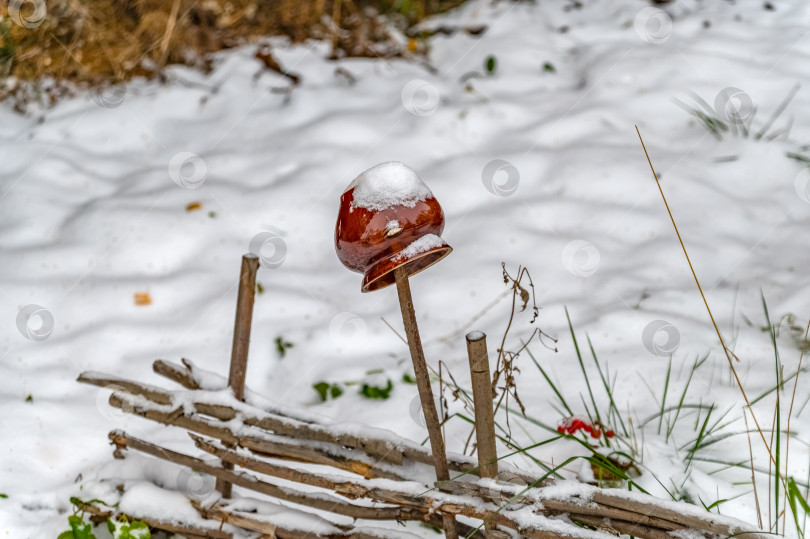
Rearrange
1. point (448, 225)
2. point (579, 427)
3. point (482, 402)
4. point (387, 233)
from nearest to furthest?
point (387, 233), point (482, 402), point (579, 427), point (448, 225)

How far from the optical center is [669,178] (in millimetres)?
3338

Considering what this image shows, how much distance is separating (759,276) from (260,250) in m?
2.02

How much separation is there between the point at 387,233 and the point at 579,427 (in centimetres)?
82

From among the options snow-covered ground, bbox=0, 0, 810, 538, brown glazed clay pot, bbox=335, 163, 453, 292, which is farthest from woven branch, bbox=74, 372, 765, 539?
brown glazed clay pot, bbox=335, 163, 453, 292

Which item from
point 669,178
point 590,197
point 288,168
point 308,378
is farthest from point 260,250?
point 669,178

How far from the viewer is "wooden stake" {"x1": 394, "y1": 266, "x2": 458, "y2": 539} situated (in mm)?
1494

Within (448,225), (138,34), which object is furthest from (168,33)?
(448,225)

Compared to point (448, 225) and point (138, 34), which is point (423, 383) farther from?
point (138, 34)

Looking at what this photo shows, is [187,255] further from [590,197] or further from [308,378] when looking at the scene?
[590,197]

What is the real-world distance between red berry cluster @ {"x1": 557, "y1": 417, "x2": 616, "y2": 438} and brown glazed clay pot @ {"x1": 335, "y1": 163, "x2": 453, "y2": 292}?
2.27 feet

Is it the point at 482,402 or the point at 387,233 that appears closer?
the point at 387,233

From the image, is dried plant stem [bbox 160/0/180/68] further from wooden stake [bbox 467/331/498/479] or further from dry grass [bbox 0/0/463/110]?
wooden stake [bbox 467/331/498/479]

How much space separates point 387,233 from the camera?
4.70 feet

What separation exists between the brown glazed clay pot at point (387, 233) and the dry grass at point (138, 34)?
3244 mm
